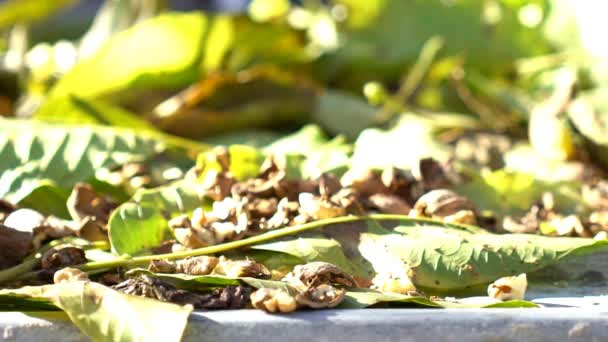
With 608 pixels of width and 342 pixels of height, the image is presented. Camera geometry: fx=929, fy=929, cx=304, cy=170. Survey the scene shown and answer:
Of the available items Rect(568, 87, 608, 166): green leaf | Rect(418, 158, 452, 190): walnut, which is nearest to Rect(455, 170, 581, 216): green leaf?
Rect(418, 158, 452, 190): walnut

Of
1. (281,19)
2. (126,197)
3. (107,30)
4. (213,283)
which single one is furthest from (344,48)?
(213,283)

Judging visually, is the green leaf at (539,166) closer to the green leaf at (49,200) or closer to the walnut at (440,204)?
the walnut at (440,204)

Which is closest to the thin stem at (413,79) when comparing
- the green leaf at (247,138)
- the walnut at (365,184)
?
the green leaf at (247,138)

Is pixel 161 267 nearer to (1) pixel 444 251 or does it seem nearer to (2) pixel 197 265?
(2) pixel 197 265

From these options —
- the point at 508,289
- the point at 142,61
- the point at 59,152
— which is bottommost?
the point at 508,289

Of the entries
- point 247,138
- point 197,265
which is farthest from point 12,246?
point 247,138

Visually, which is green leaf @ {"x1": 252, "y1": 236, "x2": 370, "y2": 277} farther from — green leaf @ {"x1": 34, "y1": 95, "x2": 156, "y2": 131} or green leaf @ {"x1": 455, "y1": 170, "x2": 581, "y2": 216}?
green leaf @ {"x1": 34, "y1": 95, "x2": 156, "y2": 131}
